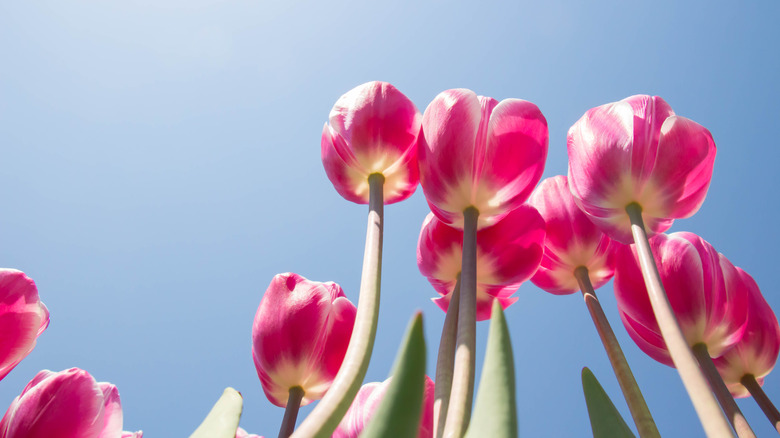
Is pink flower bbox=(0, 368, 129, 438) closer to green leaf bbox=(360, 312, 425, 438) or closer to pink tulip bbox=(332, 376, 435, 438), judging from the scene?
pink tulip bbox=(332, 376, 435, 438)

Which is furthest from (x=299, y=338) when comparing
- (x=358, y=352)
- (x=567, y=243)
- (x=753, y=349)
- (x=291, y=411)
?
(x=753, y=349)

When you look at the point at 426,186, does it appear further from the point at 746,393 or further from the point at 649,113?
the point at 746,393

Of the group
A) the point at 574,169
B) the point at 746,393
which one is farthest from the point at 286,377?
the point at 746,393

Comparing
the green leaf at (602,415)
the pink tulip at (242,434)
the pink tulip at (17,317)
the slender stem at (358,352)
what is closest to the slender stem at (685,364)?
the green leaf at (602,415)

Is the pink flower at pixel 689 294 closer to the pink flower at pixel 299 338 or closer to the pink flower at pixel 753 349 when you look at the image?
the pink flower at pixel 753 349

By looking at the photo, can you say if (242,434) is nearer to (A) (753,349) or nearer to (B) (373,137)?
(B) (373,137)

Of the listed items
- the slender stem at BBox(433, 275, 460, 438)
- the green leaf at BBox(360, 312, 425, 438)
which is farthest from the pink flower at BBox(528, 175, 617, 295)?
the green leaf at BBox(360, 312, 425, 438)

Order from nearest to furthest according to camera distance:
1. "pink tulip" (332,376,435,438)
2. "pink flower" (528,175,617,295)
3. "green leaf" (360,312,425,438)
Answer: "green leaf" (360,312,425,438) < "pink tulip" (332,376,435,438) < "pink flower" (528,175,617,295)
